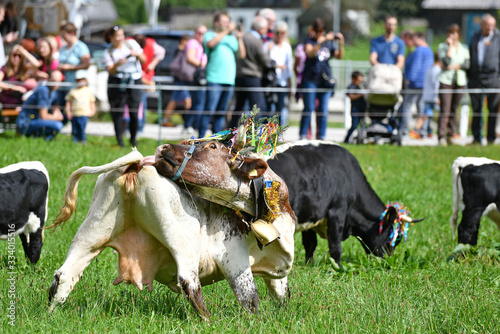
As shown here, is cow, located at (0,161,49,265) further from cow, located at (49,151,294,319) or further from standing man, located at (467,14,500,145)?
standing man, located at (467,14,500,145)

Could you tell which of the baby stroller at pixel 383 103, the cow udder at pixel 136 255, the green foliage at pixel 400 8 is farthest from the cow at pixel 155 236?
the green foliage at pixel 400 8

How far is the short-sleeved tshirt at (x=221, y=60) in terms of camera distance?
11312 mm

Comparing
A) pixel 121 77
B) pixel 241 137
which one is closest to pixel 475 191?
pixel 241 137

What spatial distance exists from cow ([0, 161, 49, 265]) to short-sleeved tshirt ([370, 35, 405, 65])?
9237 millimetres

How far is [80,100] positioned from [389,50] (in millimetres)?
6055

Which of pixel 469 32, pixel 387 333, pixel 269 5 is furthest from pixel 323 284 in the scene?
→ pixel 269 5

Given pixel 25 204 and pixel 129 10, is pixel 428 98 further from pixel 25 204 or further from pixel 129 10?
pixel 129 10

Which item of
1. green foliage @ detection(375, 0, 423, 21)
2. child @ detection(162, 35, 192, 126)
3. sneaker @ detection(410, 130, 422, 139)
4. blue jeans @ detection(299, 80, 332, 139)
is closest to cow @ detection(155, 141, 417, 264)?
blue jeans @ detection(299, 80, 332, 139)

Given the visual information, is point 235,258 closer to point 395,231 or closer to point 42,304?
point 42,304

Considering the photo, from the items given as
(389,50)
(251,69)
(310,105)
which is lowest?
(310,105)

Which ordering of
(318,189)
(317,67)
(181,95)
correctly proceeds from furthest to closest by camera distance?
(181,95), (317,67), (318,189)

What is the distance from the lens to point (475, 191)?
690 centimetres

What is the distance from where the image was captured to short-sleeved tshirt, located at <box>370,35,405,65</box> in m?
14.0

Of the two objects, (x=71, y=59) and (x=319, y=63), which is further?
(x=319, y=63)
